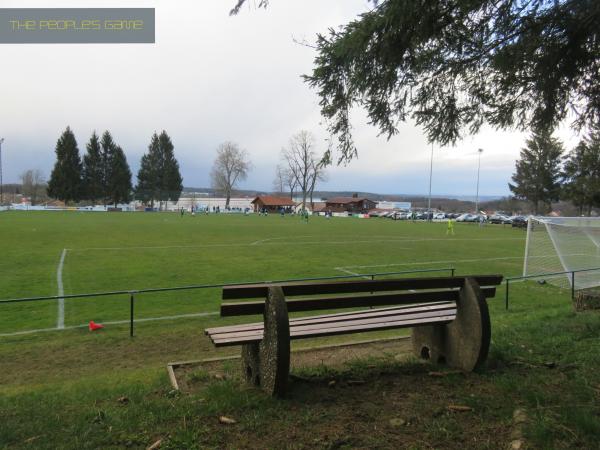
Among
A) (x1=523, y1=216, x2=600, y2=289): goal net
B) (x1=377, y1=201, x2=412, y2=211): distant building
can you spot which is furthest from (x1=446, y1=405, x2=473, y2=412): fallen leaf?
(x1=377, y1=201, x2=412, y2=211): distant building

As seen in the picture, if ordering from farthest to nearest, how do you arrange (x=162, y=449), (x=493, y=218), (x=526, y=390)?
(x=493, y=218)
(x=526, y=390)
(x=162, y=449)

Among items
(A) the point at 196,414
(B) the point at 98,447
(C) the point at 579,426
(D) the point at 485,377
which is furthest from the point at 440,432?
(B) the point at 98,447

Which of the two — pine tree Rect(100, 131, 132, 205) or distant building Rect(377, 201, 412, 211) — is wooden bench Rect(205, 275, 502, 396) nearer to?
pine tree Rect(100, 131, 132, 205)

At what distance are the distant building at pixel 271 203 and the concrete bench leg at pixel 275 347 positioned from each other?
10162 centimetres

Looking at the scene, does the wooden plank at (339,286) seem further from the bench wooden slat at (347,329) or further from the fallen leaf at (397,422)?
the fallen leaf at (397,422)

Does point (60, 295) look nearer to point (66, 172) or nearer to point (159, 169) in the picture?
point (66, 172)

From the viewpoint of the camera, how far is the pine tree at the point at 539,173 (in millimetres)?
62331

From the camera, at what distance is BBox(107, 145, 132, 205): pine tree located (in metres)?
88.4

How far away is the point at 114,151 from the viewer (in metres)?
89.4

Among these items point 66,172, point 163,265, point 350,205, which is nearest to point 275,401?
point 163,265

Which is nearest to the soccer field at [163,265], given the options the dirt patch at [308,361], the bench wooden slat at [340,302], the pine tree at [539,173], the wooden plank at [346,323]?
the dirt patch at [308,361]

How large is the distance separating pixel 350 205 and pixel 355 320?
344 ft

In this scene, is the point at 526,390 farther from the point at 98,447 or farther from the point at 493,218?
the point at 493,218

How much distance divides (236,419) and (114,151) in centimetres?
9526
